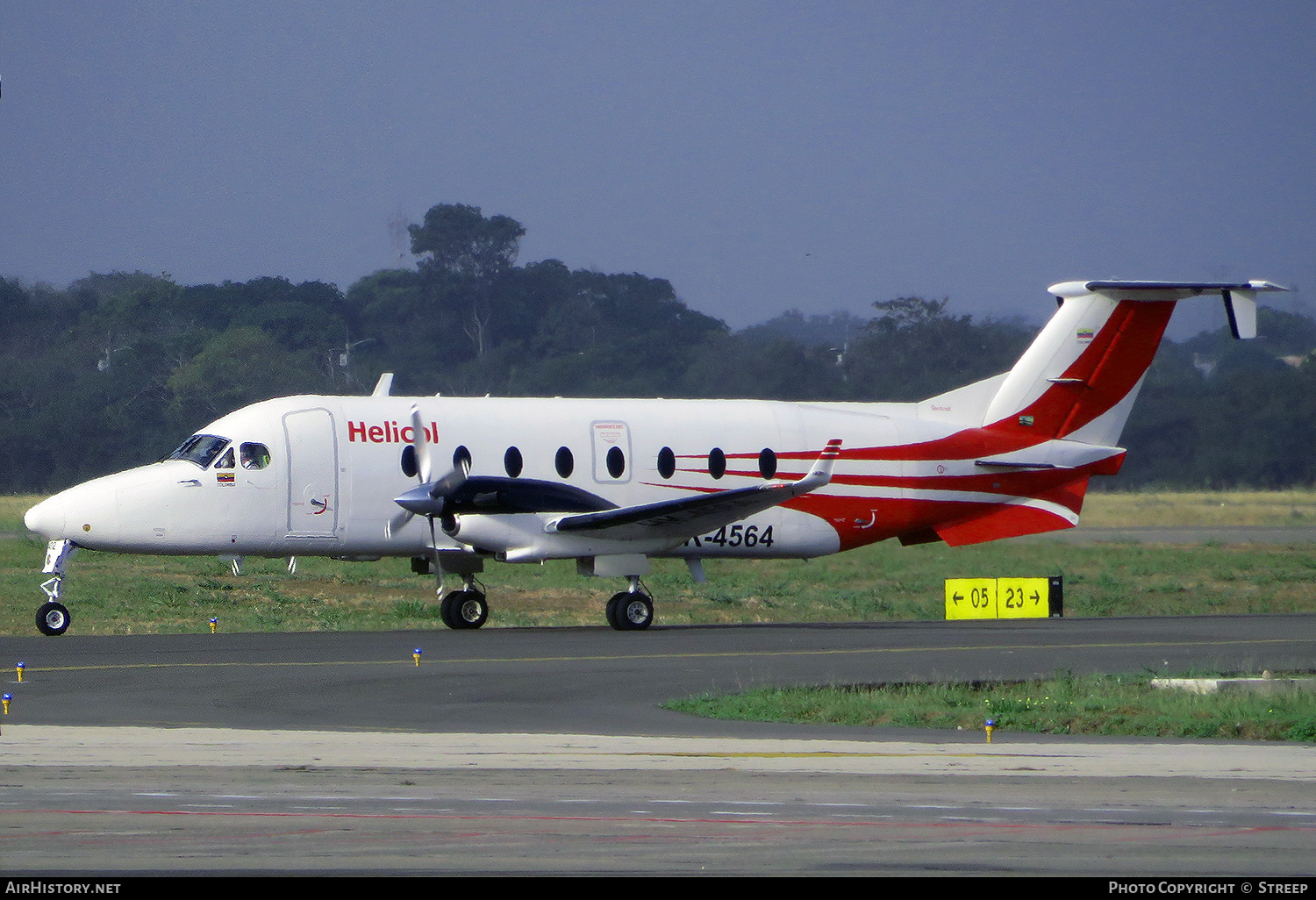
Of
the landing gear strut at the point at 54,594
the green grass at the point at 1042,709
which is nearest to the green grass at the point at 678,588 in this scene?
the landing gear strut at the point at 54,594

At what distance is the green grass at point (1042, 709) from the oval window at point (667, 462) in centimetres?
941

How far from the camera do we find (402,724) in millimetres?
15297

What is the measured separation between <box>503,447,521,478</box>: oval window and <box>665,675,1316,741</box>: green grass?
9.02m

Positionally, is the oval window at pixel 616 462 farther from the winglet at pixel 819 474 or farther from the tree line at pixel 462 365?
the tree line at pixel 462 365

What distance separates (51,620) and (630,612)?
8.24 m

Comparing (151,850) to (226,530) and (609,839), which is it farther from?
(226,530)

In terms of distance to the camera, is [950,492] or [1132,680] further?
[950,492]

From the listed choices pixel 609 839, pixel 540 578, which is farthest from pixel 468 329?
pixel 609 839

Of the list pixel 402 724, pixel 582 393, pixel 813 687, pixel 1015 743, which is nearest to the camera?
pixel 1015 743

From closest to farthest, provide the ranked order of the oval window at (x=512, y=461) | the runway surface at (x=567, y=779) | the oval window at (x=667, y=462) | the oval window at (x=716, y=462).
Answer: the runway surface at (x=567, y=779) → the oval window at (x=512, y=461) → the oval window at (x=667, y=462) → the oval window at (x=716, y=462)

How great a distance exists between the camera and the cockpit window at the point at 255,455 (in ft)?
82.5

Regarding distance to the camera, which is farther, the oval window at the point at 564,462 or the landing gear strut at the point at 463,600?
the landing gear strut at the point at 463,600

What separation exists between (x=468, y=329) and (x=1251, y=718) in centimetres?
6484

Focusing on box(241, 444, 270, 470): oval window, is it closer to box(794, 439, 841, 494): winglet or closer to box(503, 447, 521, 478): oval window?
box(503, 447, 521, 478): oval window
